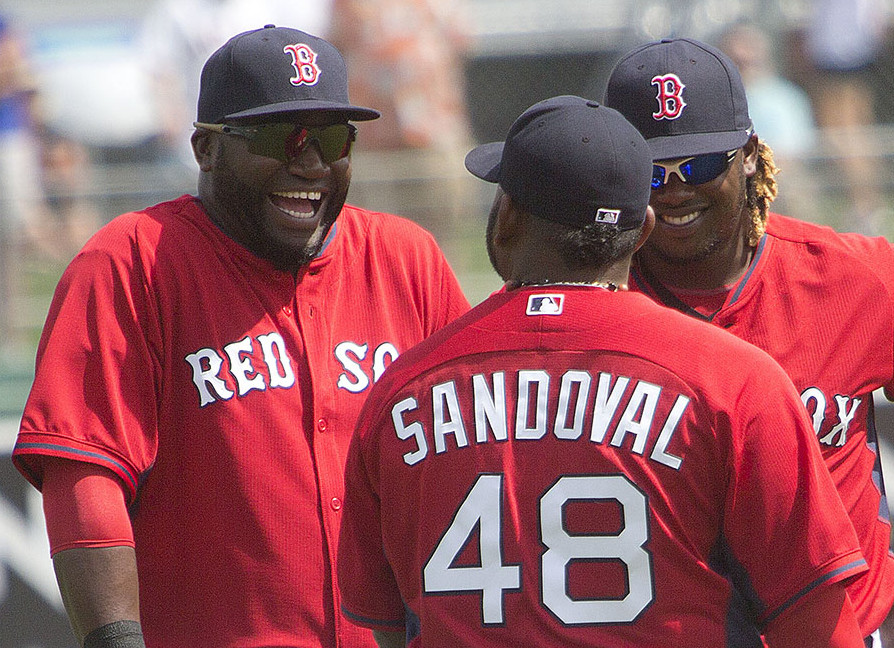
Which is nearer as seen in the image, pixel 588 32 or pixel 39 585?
pixel 39 585

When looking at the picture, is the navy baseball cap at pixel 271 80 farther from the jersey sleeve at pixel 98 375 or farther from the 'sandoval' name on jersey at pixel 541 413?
the 'sandoval' name on jersey at pixel 541 413

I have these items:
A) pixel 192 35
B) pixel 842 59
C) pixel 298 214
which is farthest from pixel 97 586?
pixel 842 59

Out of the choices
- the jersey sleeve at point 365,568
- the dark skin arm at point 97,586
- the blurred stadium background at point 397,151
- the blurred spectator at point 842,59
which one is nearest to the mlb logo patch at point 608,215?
the jersey sleeve at point 365,568

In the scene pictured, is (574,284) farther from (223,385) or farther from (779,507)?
(223,385)

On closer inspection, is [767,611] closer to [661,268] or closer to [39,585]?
[661,268]

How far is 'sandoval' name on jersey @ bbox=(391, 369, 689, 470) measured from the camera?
2.23 meters

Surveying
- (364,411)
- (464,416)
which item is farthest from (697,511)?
(364,411)

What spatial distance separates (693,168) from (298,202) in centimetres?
89

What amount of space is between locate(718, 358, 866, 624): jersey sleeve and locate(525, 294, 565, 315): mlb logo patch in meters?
0.34

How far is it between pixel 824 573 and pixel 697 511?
0.75 feet

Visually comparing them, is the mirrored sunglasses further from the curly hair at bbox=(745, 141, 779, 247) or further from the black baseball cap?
the curly hair at bbox=(745, 141, 779, 247)

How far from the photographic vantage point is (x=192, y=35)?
24.5 ft

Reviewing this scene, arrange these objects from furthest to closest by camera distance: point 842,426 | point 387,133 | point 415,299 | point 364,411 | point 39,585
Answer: point 387,133 → point 39,585 → point 415,299 → point 842,426 → point 364,411

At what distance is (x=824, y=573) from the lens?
2221 millimetres
